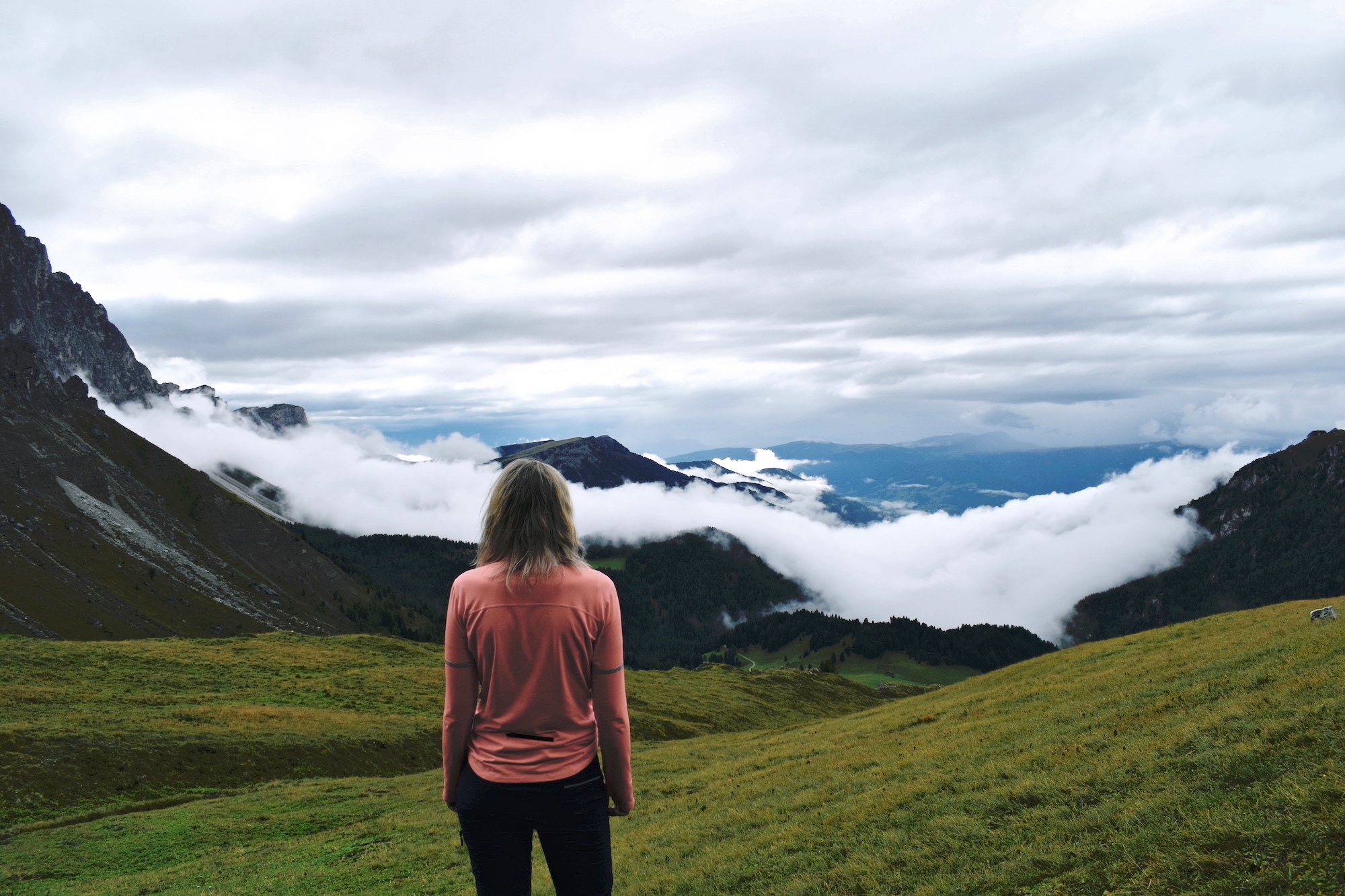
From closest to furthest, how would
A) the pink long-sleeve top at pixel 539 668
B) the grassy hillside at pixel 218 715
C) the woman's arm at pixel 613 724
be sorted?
the pink long-sleeve top at pixel 539 668, the woman's arm at pixel 613 724, the grassy hillside at pixel 218 715

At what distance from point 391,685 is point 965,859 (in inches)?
2792

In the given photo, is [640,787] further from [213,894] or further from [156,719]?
[156,719]

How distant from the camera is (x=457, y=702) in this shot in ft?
23.2

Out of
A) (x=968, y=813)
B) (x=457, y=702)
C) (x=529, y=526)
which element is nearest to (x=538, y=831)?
(x=457, y=702)

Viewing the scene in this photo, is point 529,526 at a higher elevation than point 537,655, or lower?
higher

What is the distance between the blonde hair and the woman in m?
0.01

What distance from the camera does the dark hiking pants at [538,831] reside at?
6676mm

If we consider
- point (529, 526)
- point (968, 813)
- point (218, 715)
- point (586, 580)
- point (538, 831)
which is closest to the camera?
point (538, 831)

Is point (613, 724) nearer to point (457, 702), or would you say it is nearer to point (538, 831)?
point (538, 831)

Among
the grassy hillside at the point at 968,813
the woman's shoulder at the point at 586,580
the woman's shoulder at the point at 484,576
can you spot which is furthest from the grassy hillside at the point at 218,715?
the woman's shoulder at the point at 586,580

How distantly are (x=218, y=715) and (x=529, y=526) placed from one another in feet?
191

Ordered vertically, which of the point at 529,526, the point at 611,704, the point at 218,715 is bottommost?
the point at 218,715

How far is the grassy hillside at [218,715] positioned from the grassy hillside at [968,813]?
272 inches

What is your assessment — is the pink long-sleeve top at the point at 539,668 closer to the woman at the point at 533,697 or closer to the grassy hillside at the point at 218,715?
the woman at the point at 533,697
